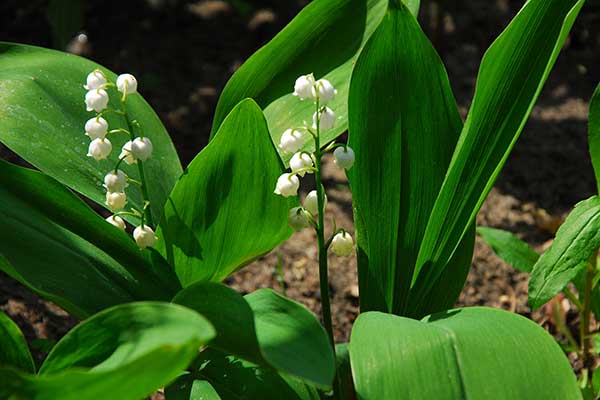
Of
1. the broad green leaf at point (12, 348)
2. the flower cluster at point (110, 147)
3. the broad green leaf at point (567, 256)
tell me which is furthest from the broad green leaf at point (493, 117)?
the broad green leaf at point (12, 348)

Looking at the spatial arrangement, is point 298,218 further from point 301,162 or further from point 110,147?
point 110,147

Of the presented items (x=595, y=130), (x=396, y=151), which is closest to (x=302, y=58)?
(x=396, y=151)

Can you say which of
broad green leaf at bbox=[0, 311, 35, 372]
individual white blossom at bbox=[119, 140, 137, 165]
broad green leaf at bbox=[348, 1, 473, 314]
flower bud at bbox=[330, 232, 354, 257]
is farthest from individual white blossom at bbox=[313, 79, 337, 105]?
broad green leaf at bbox=[0, 311, 35, 372]

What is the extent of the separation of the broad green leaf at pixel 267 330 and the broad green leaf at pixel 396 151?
0.94 feet

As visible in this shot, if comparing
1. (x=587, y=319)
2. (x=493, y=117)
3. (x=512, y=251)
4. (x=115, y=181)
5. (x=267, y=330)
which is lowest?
(x=587, y=319)

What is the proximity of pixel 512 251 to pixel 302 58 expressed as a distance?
Answer: 1.92 ft

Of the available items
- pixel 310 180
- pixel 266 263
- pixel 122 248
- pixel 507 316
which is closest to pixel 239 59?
pixel 310 180

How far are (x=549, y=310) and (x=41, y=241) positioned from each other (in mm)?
1273

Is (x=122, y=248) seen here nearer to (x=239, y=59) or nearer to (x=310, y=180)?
(x=310, y=180)

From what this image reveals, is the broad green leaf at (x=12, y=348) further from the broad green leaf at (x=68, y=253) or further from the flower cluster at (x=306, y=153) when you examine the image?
the flower cluster at (x=306, y=153)

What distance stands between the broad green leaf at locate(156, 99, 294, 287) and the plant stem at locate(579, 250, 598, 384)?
0.65 metres

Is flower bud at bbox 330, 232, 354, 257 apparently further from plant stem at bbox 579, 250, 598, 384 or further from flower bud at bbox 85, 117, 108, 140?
plant stem at bbox 579, 250, 598, 384

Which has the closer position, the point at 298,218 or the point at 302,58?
the point at 298,218

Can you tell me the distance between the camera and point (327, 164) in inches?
103
